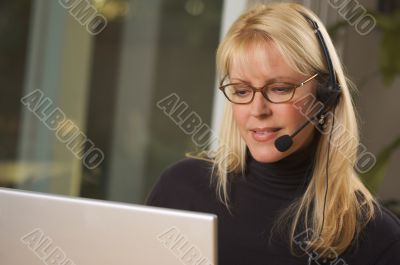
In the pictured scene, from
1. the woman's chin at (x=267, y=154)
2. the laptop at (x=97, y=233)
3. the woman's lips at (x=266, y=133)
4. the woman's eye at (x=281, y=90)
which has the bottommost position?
the laptop at (x=97, y=233)

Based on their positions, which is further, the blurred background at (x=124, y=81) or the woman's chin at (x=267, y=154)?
the blurred background at (x=124, y=81)

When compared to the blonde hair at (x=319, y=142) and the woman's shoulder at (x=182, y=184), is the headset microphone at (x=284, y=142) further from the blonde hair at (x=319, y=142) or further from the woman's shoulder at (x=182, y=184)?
the woman's shoulder at (x=182, y=184)

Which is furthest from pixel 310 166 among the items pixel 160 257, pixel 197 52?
pixel 197 52

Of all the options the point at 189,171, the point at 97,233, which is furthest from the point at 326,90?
the point at 97,233

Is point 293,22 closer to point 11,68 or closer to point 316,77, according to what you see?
point 316,77

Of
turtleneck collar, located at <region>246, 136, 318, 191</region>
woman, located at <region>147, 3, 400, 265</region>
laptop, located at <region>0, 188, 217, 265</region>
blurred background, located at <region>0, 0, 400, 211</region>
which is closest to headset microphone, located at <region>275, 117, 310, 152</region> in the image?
woman, located at <region>147, 3, 400, 265</region>

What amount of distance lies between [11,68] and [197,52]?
0.87m

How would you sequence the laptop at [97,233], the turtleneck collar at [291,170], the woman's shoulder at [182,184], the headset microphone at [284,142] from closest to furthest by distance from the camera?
the laptop at [97,233]
the headset microphone at [284,142]
the turtleneck collar at [291,170]
the woman's shoulder at [182,184]

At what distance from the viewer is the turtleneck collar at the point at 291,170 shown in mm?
1333

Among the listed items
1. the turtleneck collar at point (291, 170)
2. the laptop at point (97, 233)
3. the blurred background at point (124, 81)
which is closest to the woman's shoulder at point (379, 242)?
the turtleneck collar at point (291, 170)

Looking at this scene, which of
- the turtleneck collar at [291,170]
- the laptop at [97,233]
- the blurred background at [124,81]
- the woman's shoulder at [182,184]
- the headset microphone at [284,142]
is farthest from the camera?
the blurred background at [124,81]

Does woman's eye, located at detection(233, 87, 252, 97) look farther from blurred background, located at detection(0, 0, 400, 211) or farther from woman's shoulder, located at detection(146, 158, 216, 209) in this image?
blurred background, located at detection(0, 0, 400, 211)

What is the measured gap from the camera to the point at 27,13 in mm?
2549

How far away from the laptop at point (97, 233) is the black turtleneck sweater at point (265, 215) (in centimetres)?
51
